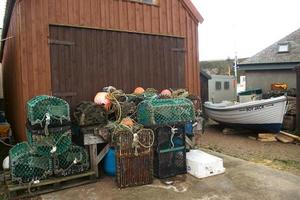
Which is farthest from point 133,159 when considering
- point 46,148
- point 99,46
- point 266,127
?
point 266,127

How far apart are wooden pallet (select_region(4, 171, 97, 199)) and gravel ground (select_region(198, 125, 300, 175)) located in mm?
4197

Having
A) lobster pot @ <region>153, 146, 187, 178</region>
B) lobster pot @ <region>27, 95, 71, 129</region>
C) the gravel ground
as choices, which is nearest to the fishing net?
lobster pot @ <region>27, 95, 71, 129</region>

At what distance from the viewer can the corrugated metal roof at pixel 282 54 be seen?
1512 centimetres

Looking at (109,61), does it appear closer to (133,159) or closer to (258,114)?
(133,159)

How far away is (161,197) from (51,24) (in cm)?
409

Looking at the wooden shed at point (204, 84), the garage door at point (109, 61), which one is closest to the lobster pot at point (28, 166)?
the garage door at point (109, 61)

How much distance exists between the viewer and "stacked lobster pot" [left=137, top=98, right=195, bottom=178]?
572 cm

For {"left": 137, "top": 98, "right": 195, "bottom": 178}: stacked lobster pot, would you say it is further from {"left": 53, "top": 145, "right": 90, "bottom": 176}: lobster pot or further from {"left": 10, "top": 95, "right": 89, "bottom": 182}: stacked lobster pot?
{"left": 10, "top": 95, "right": 89, "bottom": 182}: stacked lobster pot

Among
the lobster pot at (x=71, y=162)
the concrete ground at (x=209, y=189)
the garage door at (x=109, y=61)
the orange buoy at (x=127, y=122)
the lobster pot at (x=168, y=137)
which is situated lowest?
the concrete ground at (x=209, y=189)

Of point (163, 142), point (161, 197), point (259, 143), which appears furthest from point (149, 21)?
point (259, 143)

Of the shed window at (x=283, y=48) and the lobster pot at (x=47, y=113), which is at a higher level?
the shed window at (x=283, y=48)

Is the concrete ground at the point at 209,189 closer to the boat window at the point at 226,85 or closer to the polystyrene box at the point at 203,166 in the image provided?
the polystyrene box at the point at 203,166

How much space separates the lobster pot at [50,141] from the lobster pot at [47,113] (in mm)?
103

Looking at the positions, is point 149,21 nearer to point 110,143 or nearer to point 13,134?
point 110,143
